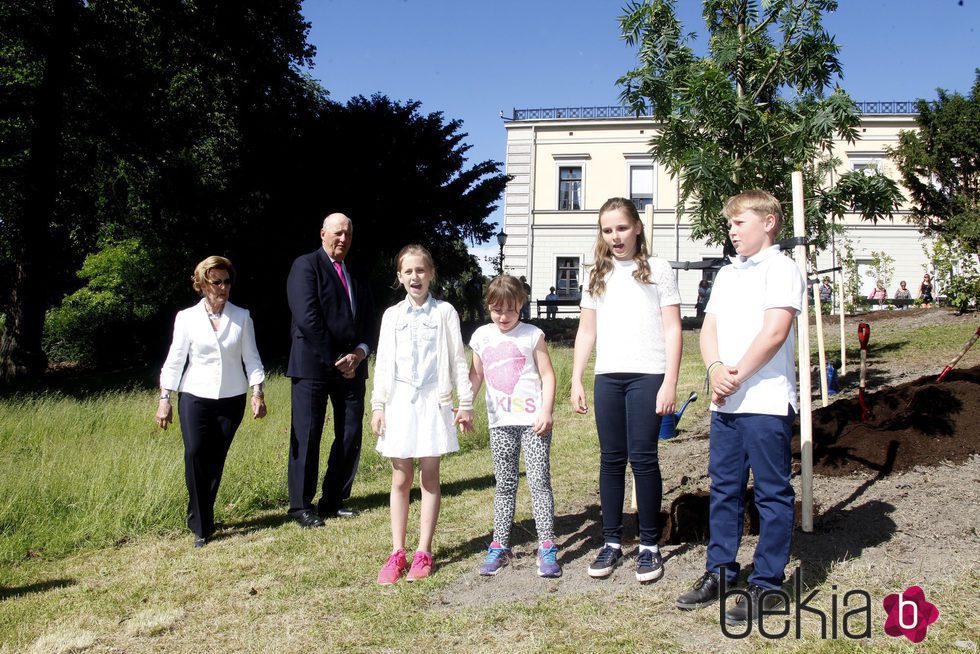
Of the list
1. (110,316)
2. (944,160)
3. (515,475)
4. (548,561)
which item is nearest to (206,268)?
(515,475)

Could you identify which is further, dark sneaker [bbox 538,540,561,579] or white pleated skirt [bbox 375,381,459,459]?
white pleated skirt [bbox 375,381,459,459]

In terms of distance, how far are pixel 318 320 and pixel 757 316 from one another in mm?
3104

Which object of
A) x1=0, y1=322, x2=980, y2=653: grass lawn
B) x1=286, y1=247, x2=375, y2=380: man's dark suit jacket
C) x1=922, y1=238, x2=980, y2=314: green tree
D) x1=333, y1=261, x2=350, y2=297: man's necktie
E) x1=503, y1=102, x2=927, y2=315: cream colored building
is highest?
x1=503, y1=102, x2=927, y2=315: cream colored building

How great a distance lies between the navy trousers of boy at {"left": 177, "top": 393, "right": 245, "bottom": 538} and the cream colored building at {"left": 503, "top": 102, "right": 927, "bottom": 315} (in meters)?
30.7

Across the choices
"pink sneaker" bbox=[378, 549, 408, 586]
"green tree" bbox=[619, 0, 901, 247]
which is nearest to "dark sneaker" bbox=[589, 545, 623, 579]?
"pink sneaker" bbox=[378, 549, 408, 586]

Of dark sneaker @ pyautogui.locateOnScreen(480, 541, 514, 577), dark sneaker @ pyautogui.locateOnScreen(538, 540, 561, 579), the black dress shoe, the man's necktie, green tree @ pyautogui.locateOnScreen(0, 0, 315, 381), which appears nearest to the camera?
dark sneaker @ pyautogui.locateOnScreen(538, 540, 561, 579)

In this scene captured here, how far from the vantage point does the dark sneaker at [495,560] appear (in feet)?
13.1

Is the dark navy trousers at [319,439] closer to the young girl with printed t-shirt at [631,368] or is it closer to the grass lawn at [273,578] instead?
the grass lawn at [273,578]

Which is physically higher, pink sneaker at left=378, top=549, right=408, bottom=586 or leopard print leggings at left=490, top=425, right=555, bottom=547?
leopard print leggings at left=490, top=425, right=555, bottom=547

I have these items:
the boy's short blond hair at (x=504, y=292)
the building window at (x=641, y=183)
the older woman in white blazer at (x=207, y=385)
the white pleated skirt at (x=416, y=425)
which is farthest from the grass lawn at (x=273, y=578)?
the building window at (x=641, y=183)

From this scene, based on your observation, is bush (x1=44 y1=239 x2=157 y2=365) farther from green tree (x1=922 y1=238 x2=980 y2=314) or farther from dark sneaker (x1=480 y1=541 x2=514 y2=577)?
green tree (x1=922 y1=238 x2=980 y2=314)

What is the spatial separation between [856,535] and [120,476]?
17.5 feet

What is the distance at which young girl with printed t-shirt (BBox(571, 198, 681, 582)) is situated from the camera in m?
3.77

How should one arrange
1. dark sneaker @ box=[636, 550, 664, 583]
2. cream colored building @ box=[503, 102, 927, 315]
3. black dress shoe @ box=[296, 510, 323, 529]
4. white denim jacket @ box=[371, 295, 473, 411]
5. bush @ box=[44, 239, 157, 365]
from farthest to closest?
1. cream colored building @ box=[503, 102, 927, 315]
2. bush @ box=[44, 239, 157, 365]
3. black dress shoe @ box=[296, 510, 323, 529]
4. white denim jacket @ box=[371, 295, 473, 411]
5. dark sneaker @ box=[636, 550, 664, 583]
